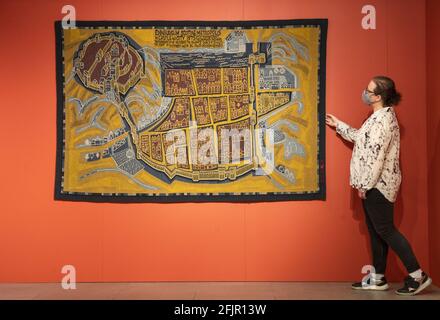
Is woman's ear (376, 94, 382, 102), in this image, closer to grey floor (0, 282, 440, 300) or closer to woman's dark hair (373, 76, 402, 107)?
woman's dark hair (373, 76, 402, 107)

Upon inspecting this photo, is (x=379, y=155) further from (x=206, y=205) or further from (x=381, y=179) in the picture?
(x=206, y=205)

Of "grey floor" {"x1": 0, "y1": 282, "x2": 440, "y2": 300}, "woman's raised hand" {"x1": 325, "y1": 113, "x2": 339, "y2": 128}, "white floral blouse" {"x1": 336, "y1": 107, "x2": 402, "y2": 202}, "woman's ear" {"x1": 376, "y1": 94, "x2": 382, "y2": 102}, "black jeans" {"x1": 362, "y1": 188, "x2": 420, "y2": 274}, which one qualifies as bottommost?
"grey floor" {"x1": 0, "y1": 282, "x2": 440, "y2": 300}

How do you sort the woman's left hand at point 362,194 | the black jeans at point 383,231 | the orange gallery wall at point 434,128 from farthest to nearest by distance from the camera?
the orange gallery wall at point 434,128
the woman's left hand at point 362,194
the black jeans at point 383,231

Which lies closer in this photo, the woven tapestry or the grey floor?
the grey floor

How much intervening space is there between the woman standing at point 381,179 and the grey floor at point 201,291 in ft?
0.46

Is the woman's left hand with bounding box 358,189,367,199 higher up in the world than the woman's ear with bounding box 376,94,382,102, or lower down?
lower down

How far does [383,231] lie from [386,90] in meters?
0.98

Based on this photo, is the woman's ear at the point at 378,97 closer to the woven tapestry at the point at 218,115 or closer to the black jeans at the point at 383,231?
the woven tapestry at the point at 218,115

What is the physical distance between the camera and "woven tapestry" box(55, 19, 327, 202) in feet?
14.1

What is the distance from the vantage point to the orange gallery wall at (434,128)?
4098 millimetres

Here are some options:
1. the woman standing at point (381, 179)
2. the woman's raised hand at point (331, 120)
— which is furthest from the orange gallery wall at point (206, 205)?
the woman standing at point (381, 179)

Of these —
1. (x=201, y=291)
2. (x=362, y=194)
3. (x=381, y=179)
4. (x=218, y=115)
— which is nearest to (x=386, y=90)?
(x=381, y=179)

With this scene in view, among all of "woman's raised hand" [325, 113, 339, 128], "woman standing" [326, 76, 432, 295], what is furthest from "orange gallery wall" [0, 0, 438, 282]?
"woman standing" [326, 76, 432, 295]

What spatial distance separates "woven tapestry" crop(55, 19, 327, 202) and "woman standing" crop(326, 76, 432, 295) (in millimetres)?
381
